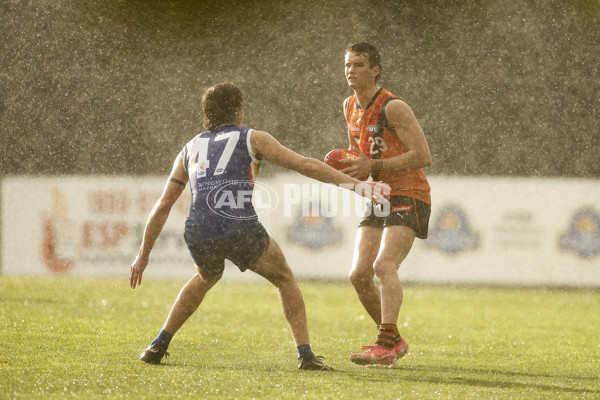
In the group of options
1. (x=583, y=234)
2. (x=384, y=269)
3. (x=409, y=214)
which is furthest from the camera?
(x=583, y=234)

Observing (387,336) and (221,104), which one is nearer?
(221,104)

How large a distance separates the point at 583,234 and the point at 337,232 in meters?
3.96

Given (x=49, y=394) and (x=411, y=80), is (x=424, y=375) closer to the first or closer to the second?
(x=49, y=394)

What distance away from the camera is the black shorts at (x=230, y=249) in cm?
475

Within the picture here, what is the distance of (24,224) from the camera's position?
14.0 metres

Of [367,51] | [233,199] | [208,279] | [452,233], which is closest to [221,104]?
[233,199]

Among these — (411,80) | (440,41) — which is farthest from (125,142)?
(440,41)

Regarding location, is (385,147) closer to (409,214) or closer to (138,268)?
(409,214)

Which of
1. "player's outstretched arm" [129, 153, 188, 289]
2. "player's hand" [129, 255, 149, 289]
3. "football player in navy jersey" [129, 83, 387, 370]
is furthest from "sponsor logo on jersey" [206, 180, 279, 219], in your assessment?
"player's hand" [129, 255, 149, 289]

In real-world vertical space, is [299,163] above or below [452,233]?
above

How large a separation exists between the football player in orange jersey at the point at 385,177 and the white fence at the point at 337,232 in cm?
824

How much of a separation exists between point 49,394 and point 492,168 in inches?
586

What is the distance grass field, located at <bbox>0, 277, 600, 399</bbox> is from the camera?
437 centimetres

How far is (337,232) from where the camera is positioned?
14.0 metres
